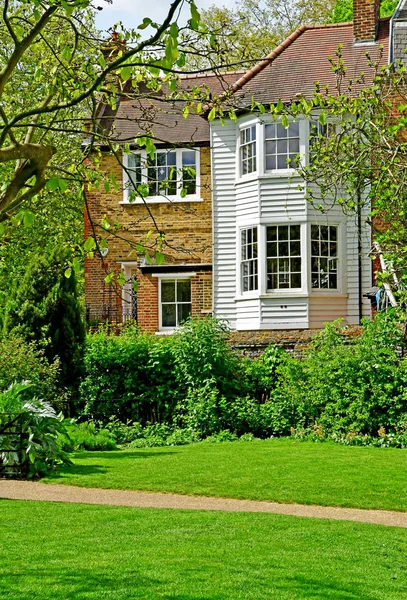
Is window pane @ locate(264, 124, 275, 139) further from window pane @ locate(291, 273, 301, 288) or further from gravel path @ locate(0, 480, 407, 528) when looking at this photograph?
gravel path @ locate(0, 480, 407, 528)

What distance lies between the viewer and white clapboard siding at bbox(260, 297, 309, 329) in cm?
2425

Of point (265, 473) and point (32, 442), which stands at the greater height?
point (32, 442)

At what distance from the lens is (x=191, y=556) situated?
8.19m

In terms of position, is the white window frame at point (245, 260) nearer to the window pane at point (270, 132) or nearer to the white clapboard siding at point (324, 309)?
the white clapboard siding at point (324, 309)

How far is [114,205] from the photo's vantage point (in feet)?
89.8

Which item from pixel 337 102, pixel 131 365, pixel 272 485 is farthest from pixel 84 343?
pixel 272 485

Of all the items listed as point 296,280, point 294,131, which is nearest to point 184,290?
point 296,280

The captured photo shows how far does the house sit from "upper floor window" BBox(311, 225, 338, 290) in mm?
26

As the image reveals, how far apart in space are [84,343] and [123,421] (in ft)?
7.00

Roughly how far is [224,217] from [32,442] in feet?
44.6

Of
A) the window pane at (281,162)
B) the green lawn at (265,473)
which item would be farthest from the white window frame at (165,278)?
the green lawn at (265,473)

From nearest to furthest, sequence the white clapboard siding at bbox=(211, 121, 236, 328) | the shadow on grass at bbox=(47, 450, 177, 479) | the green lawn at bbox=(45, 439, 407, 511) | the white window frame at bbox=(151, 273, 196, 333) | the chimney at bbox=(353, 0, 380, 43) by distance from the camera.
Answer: the green lawn at bbox=(45, 439, 407, 511)
the shadow on grass at bbox=(47, 450, 177, 479)
the white clapboard siding at bbox=(211, 121, 236, 328)
the chimney at bbox=(353, 0, 380, 43)
the white window frame at bbox=(151, 273, 196, 333)

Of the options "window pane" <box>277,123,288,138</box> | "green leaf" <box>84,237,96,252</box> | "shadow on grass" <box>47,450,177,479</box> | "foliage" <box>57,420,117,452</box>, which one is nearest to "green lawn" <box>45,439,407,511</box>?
"shadow on grass" <box>47,450,177,479</box>

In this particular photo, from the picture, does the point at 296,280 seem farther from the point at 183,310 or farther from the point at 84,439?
the point at 84,439
